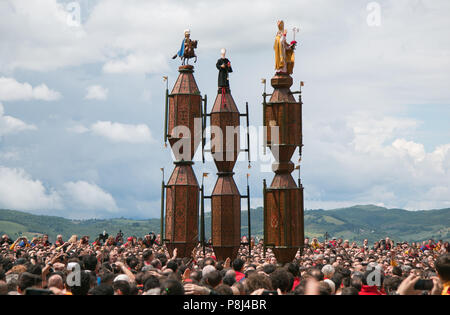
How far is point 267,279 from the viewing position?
9617mm

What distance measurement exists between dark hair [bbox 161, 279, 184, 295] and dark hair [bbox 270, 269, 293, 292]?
6.45 ft

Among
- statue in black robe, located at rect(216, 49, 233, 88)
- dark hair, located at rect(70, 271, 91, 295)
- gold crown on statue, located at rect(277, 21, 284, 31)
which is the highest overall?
gold crown on statue, located at rect(277, 21, 284, 31)

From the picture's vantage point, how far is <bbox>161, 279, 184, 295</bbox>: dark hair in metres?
8.50

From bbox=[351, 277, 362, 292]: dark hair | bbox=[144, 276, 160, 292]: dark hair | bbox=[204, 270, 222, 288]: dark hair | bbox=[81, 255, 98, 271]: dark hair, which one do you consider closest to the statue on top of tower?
bbox=[81, 255, 98, 271]: dark hair

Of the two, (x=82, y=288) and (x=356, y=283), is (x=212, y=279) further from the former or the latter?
(x=356, y=283)

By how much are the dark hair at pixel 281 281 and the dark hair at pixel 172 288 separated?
197 cm

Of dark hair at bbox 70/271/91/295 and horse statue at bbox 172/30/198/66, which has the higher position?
horse statue at bbox 172/30/198/66

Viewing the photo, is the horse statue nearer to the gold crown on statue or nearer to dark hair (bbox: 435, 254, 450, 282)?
the gold crown on statue

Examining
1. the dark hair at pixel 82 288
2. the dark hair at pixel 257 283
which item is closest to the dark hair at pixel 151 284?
the dark hair at pixel 82 288

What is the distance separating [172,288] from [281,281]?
2.21 meters

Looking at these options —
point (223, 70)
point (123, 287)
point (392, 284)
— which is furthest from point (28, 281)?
point (223, 70)

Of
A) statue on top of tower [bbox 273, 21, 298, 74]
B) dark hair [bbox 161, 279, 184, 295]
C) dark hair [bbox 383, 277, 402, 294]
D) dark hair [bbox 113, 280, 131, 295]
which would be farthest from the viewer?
statue on top of tower [bbox 273, 21, 298, 74]
